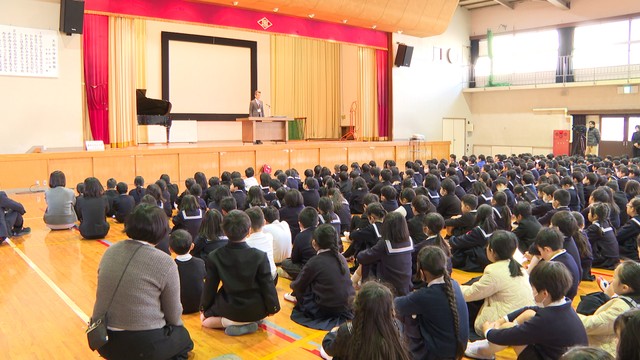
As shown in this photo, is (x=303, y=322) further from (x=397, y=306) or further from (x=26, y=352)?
(x=26, y=352)

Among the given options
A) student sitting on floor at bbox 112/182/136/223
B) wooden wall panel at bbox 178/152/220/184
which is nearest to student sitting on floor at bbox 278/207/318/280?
student sitting on floor at bbox 112/182/136/223

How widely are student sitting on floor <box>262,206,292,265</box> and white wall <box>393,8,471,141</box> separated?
1255 centimetres

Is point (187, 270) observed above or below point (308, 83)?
below

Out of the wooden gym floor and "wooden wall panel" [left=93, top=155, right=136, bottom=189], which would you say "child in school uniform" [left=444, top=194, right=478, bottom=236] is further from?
"wooden wall panel" [left=93, top=155, right=136, bottom=189]

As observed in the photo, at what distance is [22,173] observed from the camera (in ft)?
33.1

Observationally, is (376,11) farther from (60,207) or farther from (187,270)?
(187,270)

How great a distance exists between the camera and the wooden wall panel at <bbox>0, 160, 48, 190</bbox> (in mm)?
9961

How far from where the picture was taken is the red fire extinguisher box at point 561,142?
18469 mm

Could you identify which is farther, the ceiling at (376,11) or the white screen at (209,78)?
the white screen at (209,78)

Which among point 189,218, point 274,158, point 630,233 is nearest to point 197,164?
point 274,158

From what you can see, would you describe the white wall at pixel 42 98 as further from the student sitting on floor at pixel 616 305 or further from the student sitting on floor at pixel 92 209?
the student sitting on floor at pixel 616 305

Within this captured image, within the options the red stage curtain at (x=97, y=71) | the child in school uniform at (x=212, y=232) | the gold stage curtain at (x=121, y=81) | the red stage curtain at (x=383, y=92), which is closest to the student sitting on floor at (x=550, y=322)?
the child in school uniform at (x=212, y=232)

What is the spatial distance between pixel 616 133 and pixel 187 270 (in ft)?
59.1

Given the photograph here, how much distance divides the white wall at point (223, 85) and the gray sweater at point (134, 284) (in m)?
13.7
